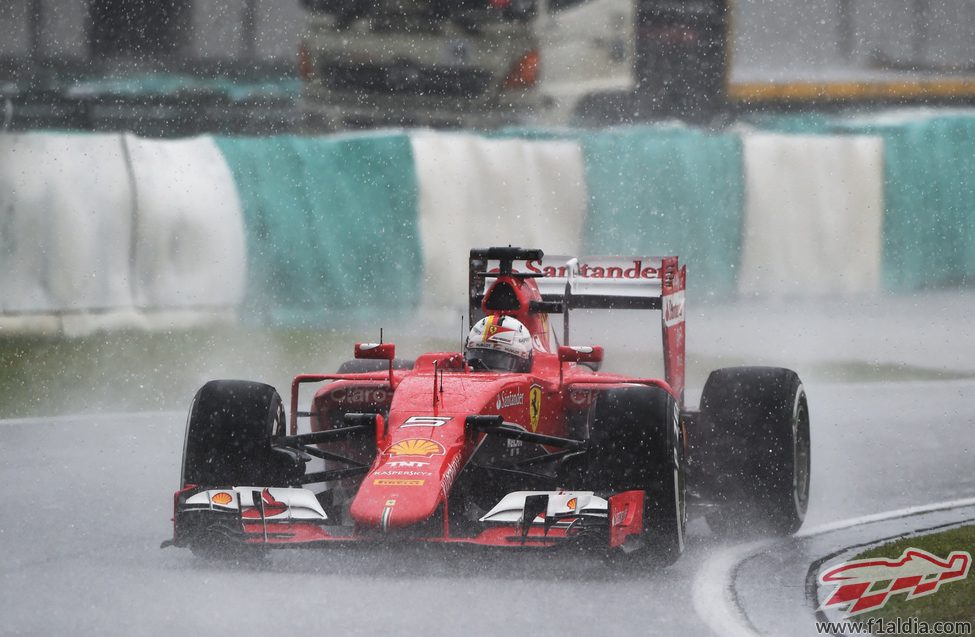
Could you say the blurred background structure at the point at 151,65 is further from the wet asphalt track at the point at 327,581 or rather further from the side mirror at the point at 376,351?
the side mirror at the point at 376,351

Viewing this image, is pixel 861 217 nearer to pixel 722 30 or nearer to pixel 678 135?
pixel 678 135

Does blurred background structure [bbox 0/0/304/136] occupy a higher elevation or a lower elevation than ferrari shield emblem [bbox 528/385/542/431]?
higher

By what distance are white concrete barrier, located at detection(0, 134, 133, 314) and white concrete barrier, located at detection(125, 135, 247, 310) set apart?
0.62 feet

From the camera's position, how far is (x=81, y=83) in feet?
79.3

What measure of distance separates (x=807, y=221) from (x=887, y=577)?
11.3 meters

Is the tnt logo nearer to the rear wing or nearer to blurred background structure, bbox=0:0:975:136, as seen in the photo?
the rear wing

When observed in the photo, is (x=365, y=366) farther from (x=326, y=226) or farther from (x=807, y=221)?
(x=807, y=221)

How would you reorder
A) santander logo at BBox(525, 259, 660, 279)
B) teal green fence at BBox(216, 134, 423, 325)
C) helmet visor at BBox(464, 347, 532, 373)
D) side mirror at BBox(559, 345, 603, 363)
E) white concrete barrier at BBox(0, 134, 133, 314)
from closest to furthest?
side mirror at BBox(559, 345, 603, 363), helmet visor at BBox(464, 347, 532, 373), santander logo at BBox(525, 259, 660, 279), white concrete barrier at BBox(0, 134, 133, 314), teal green fence at BBox(216, 134, 423, 325)

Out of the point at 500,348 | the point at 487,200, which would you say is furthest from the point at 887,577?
the point at 487,200

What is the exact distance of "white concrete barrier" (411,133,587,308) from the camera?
54.8 feet

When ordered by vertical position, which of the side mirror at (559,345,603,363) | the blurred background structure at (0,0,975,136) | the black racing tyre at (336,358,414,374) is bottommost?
the black racing tyre at (336,358,414,374)

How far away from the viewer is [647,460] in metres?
7.04

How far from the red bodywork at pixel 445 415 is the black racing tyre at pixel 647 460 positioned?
0.32 ft

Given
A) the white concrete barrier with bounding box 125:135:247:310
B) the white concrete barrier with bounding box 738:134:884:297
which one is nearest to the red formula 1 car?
the white concrete barrier with bounding box 125:135:247:310
